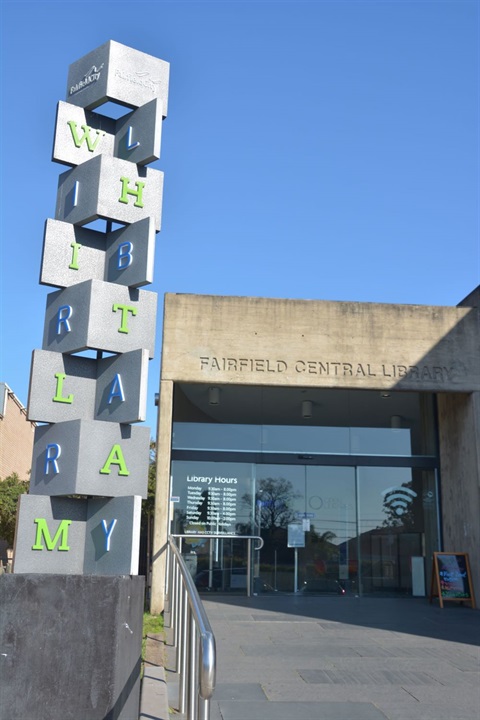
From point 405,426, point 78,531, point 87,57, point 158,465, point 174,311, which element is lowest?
point 78,531

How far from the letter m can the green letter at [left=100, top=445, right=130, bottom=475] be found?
0.55 metres

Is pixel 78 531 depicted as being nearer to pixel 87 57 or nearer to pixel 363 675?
pixel 363 675

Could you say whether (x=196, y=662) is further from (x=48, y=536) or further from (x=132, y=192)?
(x=132, y=192)

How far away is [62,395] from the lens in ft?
21.4

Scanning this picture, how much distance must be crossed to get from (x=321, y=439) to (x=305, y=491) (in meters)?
1.08

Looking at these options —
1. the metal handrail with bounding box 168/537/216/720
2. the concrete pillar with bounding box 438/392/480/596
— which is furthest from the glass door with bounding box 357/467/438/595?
the metal handrail with bounding box 168/537/216/720

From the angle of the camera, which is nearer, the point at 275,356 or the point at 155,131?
the point at 155,131

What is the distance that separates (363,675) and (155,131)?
5.67 metres

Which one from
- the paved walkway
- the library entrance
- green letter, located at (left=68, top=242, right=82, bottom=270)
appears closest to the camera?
the paved walkway

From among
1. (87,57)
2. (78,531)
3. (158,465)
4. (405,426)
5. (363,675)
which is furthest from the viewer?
(405,426)

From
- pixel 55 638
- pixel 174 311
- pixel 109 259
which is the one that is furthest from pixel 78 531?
pixel 174 311

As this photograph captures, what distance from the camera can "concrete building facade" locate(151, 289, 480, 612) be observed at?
1302 centimetres

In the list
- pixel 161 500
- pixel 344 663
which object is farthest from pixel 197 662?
pixel 161 500

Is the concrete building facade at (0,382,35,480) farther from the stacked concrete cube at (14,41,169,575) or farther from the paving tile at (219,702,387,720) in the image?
the paving tile at (219,702,387,720)
